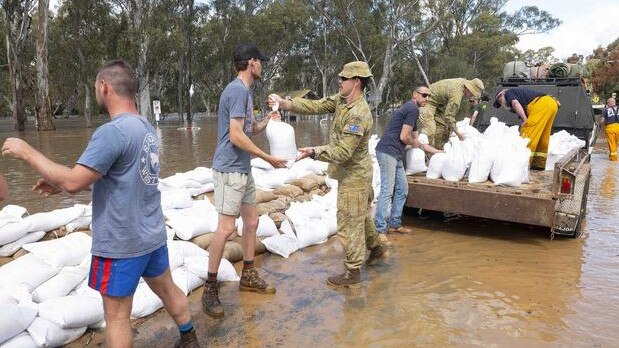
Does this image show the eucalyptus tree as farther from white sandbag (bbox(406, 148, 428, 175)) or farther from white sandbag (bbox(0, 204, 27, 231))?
white sandbag (bbox(406, 148, 428, 175))

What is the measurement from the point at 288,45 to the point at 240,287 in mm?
Result: 35659

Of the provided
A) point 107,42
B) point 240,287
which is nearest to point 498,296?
point 240,287

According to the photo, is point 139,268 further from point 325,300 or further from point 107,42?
point 107,42

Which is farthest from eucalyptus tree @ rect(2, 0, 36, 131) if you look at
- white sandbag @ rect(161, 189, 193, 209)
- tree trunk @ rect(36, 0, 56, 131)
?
white sandbag @ rect(161, 189, 193, 209)

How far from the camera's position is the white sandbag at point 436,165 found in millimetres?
5004

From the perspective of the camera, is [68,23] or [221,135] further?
[68,23]

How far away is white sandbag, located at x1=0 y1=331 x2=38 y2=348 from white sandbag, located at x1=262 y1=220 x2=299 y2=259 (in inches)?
84.8

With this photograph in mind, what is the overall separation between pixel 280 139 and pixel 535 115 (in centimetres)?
351

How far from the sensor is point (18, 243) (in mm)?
3605

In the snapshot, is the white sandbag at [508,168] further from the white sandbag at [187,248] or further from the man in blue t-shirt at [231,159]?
the white sandbag at [187,248]

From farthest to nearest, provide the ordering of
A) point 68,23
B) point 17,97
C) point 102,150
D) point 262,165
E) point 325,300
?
point 68,23, point 17,97, point 262,165, point 325,300, point 102,150

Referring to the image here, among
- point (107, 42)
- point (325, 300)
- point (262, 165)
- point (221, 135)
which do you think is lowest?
point (325, 300)

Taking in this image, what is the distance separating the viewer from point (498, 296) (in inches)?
139

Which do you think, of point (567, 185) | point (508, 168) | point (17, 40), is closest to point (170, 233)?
point (508, 168)
